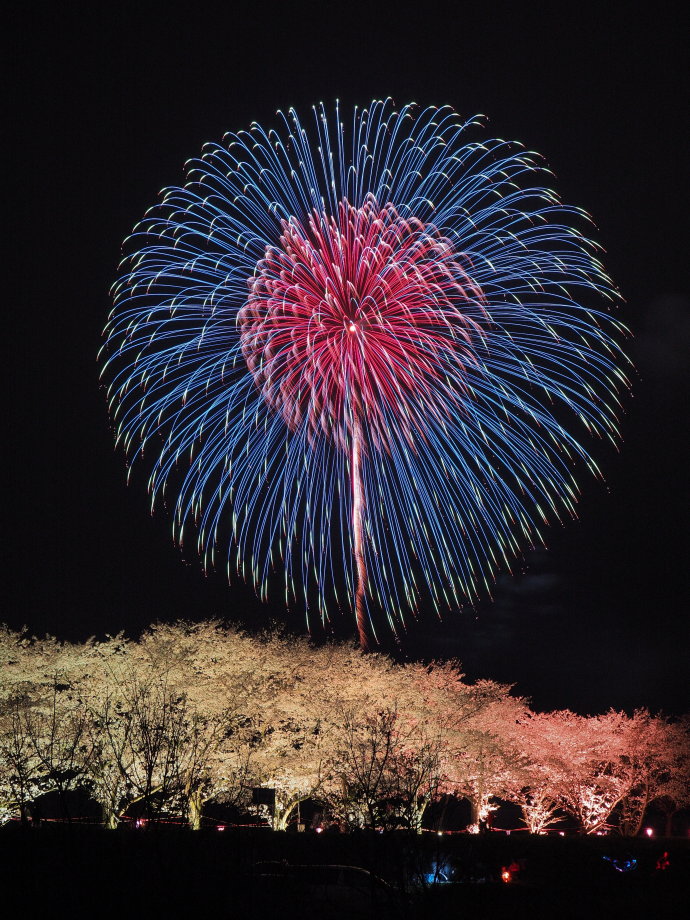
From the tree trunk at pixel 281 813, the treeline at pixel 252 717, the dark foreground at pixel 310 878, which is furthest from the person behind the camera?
the tree trunk at pixel 281 813

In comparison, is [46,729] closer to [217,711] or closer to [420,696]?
[217,711]

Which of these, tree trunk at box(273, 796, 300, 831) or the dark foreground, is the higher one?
the dark foreground

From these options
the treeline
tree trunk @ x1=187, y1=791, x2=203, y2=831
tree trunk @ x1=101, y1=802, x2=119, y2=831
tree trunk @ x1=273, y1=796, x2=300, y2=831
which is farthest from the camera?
tree trunk @ x1=273, y1=796, x2=300, y2=831

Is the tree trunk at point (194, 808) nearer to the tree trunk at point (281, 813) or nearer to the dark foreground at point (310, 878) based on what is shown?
the dark foreground at point (310, 878)

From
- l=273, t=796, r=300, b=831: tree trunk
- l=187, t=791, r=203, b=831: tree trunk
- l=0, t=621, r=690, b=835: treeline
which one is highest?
l=0, t=621, r=690, b=835: treeline

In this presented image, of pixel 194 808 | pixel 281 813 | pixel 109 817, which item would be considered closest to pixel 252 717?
pixel 281 813

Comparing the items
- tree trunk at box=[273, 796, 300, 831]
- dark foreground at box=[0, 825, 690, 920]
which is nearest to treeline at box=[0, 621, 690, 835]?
tree trunk at box=[273, 796, 300, 831]

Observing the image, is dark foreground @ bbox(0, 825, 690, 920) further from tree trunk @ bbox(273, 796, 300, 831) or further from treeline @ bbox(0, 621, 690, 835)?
treeline @ bbox(0, 621, 690, 835)

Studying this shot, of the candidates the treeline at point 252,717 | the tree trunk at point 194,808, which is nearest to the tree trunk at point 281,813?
the treeline at point 252,717
